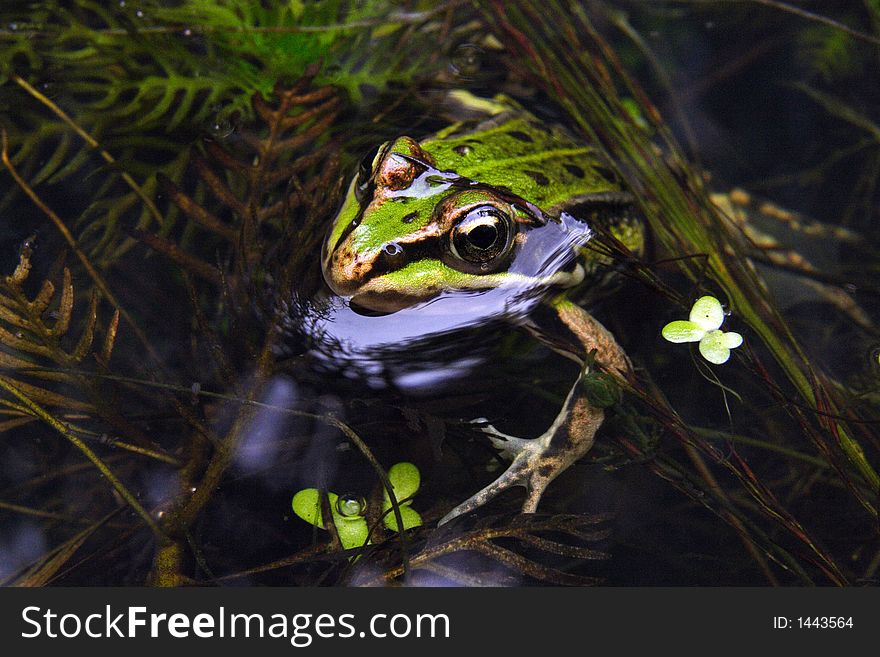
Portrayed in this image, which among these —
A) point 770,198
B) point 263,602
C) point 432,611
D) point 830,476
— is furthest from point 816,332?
point 263,602

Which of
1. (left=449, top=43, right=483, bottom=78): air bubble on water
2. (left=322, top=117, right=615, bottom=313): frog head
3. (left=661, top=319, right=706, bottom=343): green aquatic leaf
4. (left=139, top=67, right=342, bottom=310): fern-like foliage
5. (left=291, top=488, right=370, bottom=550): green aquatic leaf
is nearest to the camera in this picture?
(left=291, top=488, right=370, bottom=550): green aquatic leaf

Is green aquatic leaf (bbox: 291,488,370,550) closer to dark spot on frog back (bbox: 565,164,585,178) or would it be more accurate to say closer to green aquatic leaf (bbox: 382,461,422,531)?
green aquatic leaf (bbox: 382,461,422,531)

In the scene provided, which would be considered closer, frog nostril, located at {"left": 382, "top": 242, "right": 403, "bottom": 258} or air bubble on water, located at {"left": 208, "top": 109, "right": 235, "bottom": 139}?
frog nostril, located at {"left": 382, "top": 242, "right": 403, "bottom": 258}

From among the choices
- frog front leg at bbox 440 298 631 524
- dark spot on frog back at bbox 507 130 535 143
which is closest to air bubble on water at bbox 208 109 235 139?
dark spot on frog back at bbox 507 130 535 143

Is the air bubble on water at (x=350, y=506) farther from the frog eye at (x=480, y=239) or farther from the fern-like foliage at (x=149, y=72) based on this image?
the fern-like foliage at (x=149, y=72)

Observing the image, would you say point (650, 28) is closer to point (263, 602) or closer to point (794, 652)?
point (794, 652)

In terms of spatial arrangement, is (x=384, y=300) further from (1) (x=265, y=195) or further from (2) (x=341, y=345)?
(1) (x=265, y=195)

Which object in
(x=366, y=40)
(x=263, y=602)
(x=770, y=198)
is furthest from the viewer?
(x=770, y=198)

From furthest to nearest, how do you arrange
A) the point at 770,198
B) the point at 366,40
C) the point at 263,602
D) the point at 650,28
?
the point at 650,28 → the point at 770,198 → the point at 366,40 → the point at 263,602
